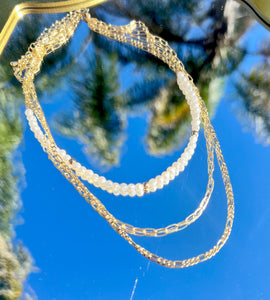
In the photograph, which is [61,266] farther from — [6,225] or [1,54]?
[1,54]

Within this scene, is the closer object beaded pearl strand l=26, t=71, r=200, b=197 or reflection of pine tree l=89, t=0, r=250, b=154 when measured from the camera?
beaded pearl strand l=26, t=71, r=200, b=197

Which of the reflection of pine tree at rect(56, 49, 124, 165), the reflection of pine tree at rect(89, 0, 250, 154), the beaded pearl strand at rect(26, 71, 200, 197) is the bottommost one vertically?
the beaded pearl strand at rect(26, 71, 200, 197)

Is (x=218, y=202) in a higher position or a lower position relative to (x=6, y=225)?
higher

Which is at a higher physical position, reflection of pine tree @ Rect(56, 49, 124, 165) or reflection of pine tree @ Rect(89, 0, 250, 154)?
reflection of pine tree @ Rect(89, 0, 250, 154)

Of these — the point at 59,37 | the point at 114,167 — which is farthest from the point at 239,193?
the point at 59,37
